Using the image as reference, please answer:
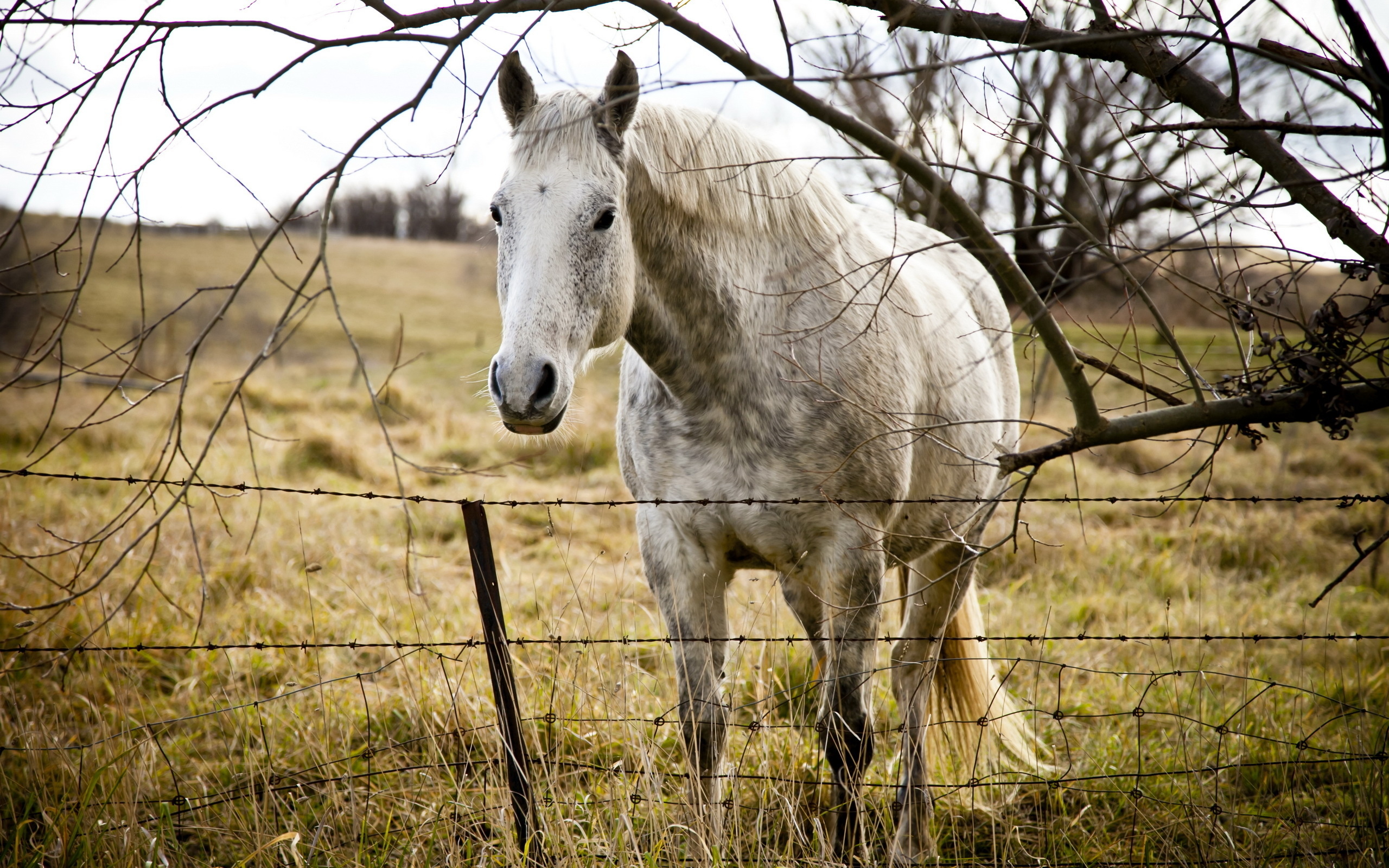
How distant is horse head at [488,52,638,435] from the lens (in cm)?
191

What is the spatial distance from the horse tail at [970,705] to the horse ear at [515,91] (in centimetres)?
240

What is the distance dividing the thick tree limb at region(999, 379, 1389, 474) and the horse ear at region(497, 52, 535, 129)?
5.11 feet

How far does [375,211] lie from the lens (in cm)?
4803

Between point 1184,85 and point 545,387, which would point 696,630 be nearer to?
point 545,387

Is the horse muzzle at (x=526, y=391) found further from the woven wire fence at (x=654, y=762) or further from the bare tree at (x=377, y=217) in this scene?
the bare tree at (x=377, y=217)

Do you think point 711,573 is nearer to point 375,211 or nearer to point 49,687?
point 49,687

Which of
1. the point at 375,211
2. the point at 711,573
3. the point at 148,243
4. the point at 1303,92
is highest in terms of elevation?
the point at 375,211

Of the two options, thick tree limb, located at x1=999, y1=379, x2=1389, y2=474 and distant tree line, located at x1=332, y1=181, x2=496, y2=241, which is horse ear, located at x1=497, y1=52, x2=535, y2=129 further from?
distant tree line, located at x1=332, y1=181, x2=496, y2=241

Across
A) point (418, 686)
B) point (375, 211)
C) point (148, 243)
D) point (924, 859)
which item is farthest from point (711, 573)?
point (375, 211)

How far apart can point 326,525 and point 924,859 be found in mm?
4655

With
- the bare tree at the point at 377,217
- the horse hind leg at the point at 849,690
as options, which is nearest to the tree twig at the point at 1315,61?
the horse hind leg at the point at 849,690

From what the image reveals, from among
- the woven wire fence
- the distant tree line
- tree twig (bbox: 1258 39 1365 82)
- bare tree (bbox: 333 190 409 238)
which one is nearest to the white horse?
the woven wire fence

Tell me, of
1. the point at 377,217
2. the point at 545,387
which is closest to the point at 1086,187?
the point at 545,387

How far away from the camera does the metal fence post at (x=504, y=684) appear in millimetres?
2199
